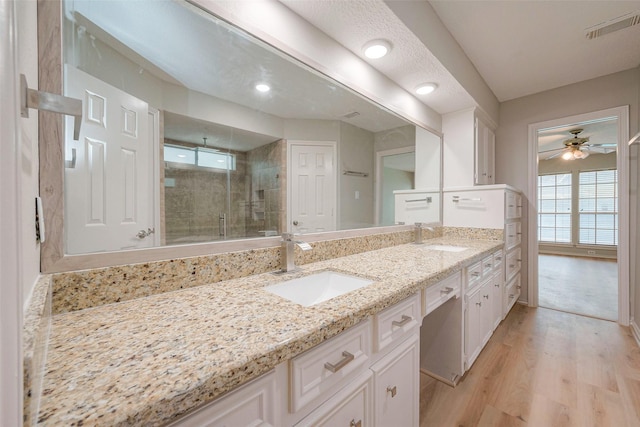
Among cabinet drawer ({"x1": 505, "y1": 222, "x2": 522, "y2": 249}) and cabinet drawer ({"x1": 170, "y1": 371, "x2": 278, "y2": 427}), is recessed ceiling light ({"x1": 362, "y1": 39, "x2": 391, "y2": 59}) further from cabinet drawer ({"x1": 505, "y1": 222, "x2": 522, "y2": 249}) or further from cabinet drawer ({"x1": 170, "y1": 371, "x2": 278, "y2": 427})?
cabinet drawer ({"x1": 505, "y1": 222, "x2": 522, "y2": 249})

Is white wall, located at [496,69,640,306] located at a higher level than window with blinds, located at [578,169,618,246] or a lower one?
higher

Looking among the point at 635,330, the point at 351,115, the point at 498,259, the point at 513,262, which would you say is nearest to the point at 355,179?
the point at 351,115

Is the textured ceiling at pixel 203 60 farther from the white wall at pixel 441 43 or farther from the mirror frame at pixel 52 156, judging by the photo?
the white wall at pixel 441 43

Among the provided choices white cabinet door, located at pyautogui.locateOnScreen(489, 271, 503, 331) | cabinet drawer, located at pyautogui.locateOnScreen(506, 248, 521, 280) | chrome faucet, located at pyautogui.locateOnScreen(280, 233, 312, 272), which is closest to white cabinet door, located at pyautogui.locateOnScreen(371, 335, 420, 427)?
chrome faucet, located at pyautogui.locateOnScreen(280, 233, 312, 272)

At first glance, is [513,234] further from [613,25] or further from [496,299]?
[613,25]

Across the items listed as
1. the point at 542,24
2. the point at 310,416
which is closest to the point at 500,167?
the point at 542,24

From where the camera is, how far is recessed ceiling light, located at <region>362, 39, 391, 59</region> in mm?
1585

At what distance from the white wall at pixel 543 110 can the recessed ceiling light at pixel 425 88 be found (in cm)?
169

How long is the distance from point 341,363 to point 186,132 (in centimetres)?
100

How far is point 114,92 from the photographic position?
841 millimetres

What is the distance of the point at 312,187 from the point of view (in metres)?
1.54

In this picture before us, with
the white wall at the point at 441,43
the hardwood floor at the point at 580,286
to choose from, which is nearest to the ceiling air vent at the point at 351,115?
the white wall at the point at 441,43

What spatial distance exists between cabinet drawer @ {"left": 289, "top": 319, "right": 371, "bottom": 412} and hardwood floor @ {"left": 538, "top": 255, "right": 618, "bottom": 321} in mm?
3357

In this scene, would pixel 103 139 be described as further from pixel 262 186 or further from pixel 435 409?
pixel 435 409
